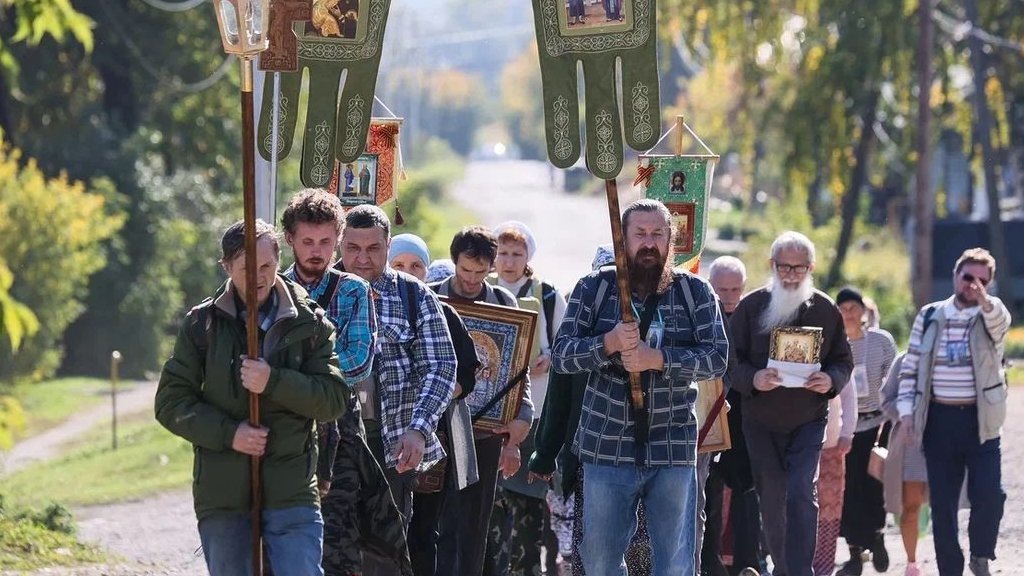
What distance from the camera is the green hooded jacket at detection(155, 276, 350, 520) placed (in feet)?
19.6

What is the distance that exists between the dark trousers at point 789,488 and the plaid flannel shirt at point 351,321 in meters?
3.00

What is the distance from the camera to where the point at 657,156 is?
30.4 ft

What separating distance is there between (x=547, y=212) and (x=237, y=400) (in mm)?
78036

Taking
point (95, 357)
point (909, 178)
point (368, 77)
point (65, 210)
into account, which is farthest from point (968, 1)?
point (368, 77)

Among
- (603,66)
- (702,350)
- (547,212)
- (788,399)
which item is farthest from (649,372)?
(547,212)

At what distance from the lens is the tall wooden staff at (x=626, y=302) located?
22.7ft

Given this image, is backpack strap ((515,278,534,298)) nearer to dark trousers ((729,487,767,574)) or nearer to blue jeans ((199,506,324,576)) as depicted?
dark trousers ((729,487,767,574))

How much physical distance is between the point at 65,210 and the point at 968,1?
13.0 metres

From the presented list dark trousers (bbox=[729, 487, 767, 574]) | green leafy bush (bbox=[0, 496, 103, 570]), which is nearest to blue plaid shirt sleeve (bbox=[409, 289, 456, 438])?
dark trousers (bbox=[729, 487, 767, 574])

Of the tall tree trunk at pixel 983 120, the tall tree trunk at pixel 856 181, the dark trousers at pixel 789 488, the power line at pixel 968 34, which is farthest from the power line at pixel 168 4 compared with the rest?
the dark trousers at pixel 789 488

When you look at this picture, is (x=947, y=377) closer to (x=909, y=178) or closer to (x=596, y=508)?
(x=596, y=508)

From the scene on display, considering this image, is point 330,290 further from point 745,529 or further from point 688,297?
point 745,529

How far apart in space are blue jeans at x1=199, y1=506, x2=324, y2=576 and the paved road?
87.4ft

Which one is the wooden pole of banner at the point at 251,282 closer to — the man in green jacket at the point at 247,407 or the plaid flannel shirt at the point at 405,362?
the man in green jacket at the point at 247,407
